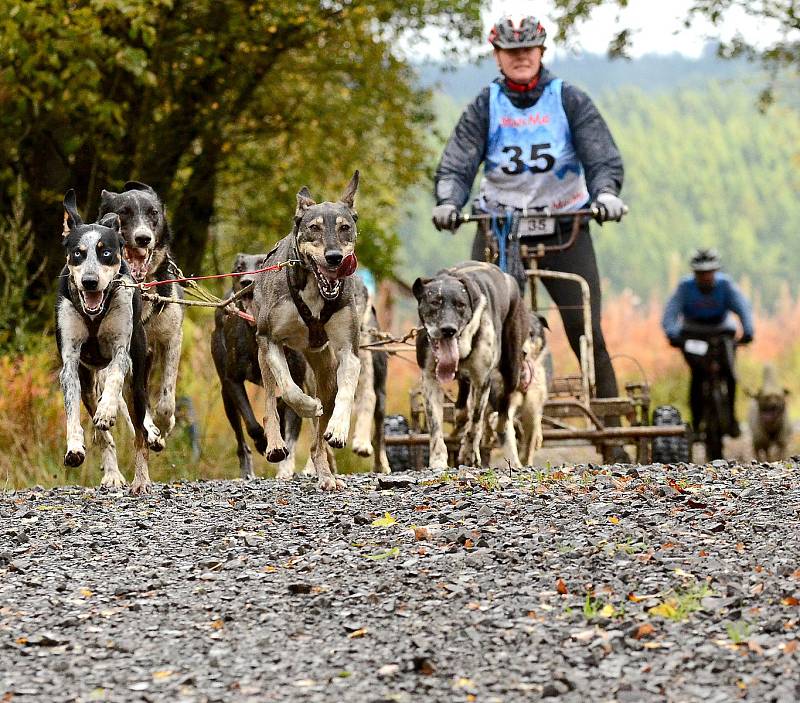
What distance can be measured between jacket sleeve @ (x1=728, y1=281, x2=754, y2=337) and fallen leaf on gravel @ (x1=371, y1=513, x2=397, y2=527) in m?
8.57

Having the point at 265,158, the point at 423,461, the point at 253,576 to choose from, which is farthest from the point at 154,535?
the point at 265,158

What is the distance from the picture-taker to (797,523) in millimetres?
5992

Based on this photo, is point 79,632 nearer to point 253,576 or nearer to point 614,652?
point 253,576

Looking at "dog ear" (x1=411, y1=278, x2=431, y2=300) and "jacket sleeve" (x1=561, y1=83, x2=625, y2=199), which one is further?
"jacket sleeve" (x1=561, y1=83, x2=625, y2=199)

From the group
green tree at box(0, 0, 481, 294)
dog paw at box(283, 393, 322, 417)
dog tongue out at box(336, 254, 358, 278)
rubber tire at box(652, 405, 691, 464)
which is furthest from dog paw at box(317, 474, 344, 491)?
green tree at box(0, 0, 481, 294)

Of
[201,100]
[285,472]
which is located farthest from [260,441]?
[201,100]

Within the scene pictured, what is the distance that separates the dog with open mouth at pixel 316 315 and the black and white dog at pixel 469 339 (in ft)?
2.61

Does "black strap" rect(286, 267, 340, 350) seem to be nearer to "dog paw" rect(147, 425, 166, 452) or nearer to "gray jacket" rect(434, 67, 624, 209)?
"dog paw" rect(147, 425, 166, 452)

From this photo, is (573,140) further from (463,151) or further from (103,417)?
(103,417)

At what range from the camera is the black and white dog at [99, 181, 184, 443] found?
8227 mm

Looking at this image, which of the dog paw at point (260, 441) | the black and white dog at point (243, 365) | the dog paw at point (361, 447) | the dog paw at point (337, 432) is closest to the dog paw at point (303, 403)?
the dog paw at point (337, 432)

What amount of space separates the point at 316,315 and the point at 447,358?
121 centimetres

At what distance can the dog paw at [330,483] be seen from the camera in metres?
7.66

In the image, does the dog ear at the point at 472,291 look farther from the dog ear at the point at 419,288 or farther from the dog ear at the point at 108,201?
the dog ear at the point at 108,201
